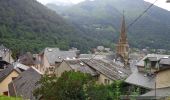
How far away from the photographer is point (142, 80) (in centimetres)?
3431

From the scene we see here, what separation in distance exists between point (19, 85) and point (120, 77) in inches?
405

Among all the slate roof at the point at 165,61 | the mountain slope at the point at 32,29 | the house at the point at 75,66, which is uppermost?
the mountain slope at the point at 32,29

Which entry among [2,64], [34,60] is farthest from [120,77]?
[34,60]

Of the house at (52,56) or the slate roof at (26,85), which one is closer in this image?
the slate roof at (26,85)

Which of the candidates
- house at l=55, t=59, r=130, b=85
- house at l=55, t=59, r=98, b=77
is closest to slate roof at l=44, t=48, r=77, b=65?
house at l=55, t=59, r=130, b=85

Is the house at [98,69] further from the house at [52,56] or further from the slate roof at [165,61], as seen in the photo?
the house at [52,56]

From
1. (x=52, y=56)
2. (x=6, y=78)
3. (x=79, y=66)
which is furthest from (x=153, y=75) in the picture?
(x=52, y=56)

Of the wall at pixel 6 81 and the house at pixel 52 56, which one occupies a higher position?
the house at pixel 52 56

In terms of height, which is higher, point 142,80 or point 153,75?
point 153,75

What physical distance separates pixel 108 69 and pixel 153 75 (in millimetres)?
10238

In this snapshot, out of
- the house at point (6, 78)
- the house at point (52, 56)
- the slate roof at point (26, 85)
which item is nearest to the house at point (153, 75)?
the slate roof at point (26, 85)

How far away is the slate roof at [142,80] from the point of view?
32375mm

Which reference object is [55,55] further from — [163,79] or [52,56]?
[163,79]

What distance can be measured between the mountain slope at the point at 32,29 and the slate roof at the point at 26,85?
284 ft
